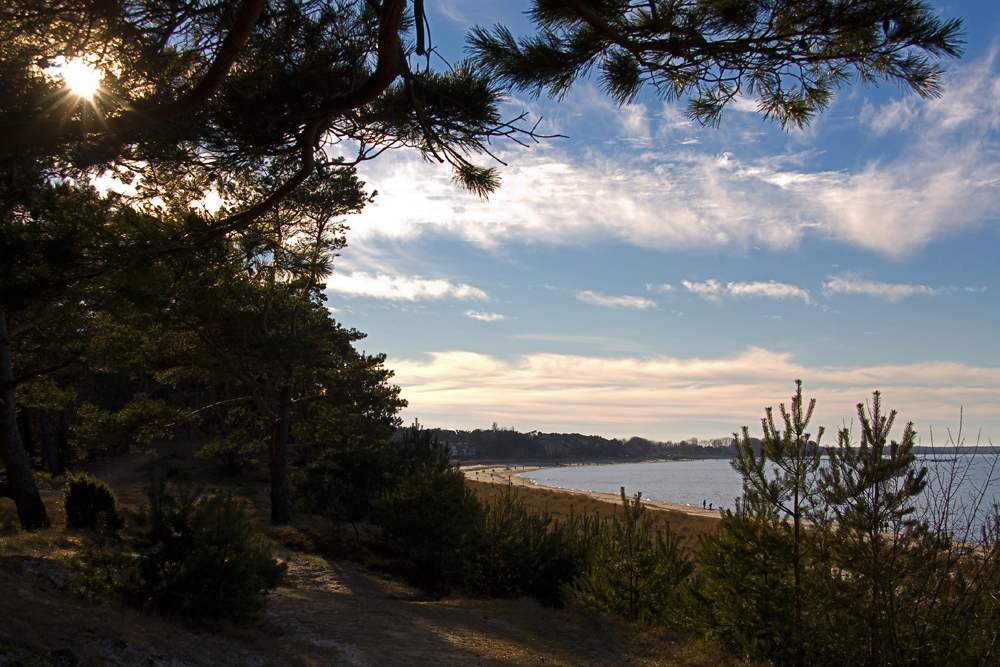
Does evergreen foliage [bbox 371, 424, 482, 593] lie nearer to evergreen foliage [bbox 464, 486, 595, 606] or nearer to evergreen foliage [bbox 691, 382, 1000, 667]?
evergreen foliage [bbox 464, 486, 595, 606]

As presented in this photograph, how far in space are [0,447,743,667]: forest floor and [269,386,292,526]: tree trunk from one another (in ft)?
21.3

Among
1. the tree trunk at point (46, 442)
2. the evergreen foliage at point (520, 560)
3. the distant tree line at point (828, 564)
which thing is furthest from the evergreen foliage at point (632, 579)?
the tree trunk at point (46, 442)

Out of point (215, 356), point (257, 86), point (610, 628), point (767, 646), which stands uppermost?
point (257, 86)

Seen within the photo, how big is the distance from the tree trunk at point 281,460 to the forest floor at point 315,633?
6488mm

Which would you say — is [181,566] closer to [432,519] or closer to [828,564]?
[828,564]

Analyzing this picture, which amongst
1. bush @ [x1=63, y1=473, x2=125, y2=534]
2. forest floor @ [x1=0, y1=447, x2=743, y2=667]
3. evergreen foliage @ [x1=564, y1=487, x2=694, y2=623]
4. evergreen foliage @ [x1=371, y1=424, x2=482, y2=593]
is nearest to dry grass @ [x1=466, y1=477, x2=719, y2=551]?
evergreen foliage @ [x1=371, y1=424, x2=482, y2=593]

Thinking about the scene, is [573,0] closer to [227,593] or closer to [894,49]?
[894,49]

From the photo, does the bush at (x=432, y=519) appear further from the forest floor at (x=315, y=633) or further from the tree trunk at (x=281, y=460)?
the tree trunk at (x=281, y=460)

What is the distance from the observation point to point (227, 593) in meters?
6.88

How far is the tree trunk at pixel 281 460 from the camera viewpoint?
746 inches

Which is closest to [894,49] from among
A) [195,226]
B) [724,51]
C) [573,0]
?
[724,51]

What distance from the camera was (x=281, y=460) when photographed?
19.6 meters

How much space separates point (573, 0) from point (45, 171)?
5409 mm

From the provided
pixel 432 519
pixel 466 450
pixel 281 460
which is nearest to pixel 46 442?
pixel 281 460
